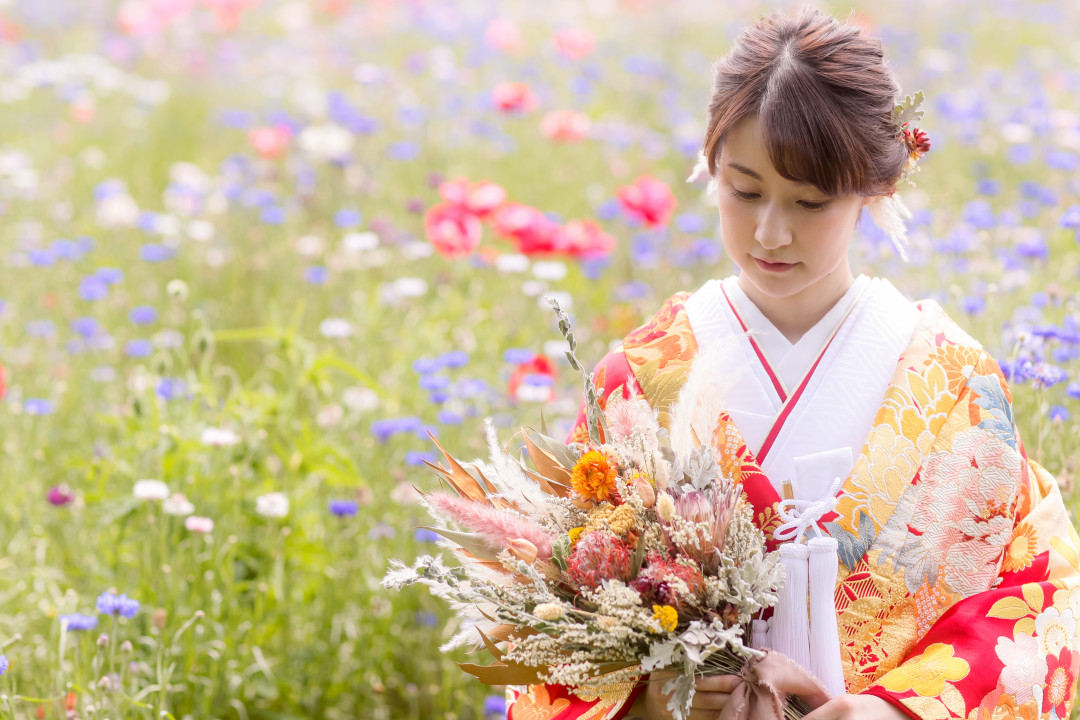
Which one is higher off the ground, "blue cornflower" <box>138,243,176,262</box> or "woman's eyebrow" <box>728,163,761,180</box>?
"woman's eyebrow" <box>728,163,761,180</box>

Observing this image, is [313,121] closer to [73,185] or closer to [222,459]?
[73,185]

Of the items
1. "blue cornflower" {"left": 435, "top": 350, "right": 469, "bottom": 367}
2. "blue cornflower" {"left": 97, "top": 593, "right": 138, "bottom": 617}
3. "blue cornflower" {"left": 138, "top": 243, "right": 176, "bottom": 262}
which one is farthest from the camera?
"blue cornflower" {"left": 138, "top": 243, "right": 176, "bottom": 262}

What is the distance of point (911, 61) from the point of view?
6.86 metres

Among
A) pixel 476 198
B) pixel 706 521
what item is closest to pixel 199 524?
pixel 706 521

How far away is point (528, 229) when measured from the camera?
3.51 meters

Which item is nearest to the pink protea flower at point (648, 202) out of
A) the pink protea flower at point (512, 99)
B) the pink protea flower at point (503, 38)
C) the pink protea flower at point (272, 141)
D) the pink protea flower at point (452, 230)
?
the pink protea flower at point (452, 230)

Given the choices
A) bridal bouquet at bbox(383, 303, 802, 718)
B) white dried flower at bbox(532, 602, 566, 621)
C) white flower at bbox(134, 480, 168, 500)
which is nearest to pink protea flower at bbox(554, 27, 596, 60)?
white flower at bbox(134, 480, 168, 500)

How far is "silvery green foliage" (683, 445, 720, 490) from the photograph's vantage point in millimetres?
1326

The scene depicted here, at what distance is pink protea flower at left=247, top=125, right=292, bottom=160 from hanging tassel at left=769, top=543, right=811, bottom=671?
→ 3.87 metres

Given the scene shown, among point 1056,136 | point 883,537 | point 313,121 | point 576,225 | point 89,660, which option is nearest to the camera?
point 883,537

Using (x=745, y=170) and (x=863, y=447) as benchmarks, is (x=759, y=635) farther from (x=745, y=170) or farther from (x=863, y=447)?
(x=745, y=170)

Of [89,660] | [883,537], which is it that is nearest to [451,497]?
[883,537]

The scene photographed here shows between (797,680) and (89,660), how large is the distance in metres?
1.56

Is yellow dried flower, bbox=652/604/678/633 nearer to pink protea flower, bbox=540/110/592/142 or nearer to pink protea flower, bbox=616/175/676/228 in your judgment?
pink protea flower, bbox=616/175/676/228
